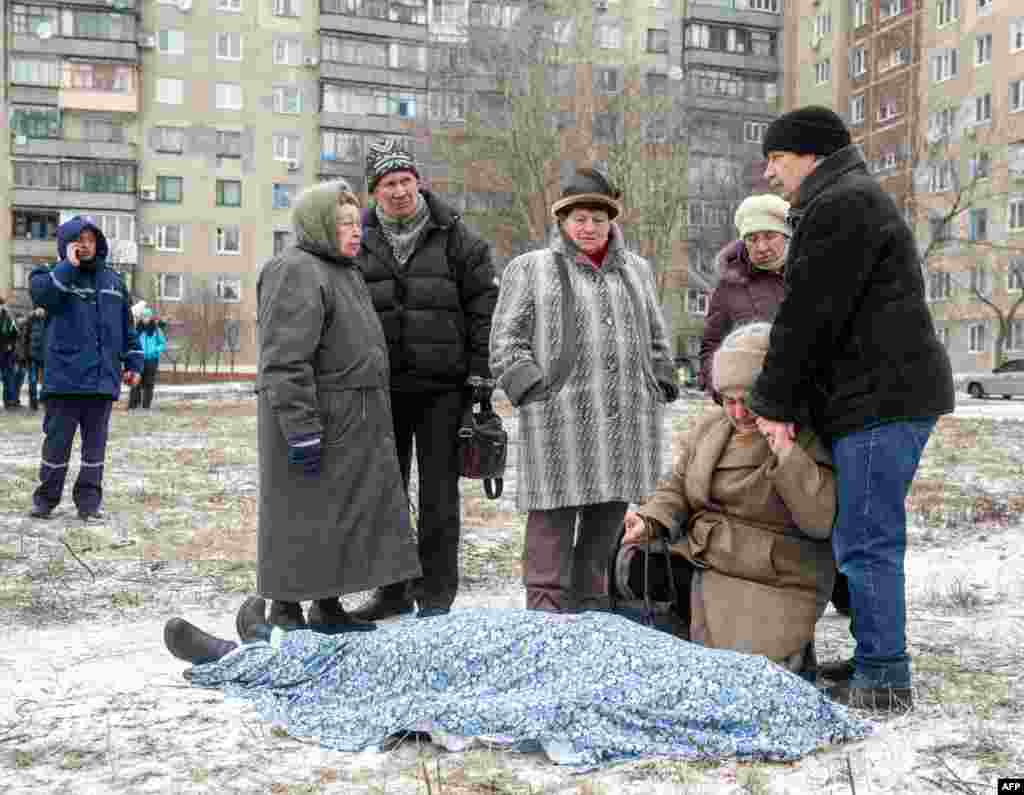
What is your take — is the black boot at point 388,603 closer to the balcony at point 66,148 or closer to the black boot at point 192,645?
the black boot at point 192,645

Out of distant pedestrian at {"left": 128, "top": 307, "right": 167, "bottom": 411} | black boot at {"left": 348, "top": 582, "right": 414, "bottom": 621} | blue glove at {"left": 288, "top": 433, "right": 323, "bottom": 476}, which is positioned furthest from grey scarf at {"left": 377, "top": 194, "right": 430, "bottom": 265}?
distant pedestrian at {"left": 128, "top": 307, "right": 167, "bottom": 411}

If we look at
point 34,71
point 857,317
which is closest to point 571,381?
point 857,317

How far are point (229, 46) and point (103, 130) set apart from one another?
6.75 meters

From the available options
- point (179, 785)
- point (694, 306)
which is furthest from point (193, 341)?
point (179, 785)

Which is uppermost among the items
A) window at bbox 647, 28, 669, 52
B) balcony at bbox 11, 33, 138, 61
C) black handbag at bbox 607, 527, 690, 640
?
window at bbox 647, 28, 669, 52

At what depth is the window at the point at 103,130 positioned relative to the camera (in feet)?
180

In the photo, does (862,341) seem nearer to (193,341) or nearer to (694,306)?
(193,341)

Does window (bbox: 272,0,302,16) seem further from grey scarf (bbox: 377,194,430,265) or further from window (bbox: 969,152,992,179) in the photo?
grey scarf (bbox: 377,194,430,265)

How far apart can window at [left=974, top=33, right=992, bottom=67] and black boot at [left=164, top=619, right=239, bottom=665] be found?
50.2 m

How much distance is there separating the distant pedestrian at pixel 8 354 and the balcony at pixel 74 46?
119ft

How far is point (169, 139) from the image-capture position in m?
56.2

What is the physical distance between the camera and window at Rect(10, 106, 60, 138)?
54031 millimetres

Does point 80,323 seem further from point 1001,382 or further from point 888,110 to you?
point 888,110

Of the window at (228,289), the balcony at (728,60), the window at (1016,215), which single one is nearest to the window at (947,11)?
the window at (1016,215)
